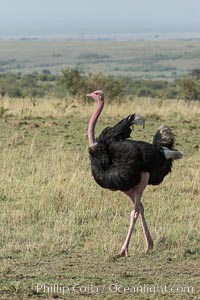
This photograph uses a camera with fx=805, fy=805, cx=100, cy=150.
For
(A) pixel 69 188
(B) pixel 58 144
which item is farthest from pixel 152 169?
(B) pixel 58 144

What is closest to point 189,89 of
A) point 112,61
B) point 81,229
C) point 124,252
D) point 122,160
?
point 81,229

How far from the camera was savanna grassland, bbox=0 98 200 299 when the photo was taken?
19.6ft

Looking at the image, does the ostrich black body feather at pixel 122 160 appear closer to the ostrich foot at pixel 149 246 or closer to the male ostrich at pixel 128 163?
the male ostrich at pixel 128 163

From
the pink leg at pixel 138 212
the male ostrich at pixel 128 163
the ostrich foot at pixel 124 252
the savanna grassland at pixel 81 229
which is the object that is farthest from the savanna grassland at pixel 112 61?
the ostrich foot at pixel 124 252

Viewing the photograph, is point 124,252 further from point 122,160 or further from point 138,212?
point 122,160

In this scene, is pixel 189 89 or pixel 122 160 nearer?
pixel 122 160

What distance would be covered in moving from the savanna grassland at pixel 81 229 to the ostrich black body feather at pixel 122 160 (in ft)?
1.95

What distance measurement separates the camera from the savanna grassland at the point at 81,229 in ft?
19.6

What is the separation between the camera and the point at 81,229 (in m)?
8.12

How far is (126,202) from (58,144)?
190 inches

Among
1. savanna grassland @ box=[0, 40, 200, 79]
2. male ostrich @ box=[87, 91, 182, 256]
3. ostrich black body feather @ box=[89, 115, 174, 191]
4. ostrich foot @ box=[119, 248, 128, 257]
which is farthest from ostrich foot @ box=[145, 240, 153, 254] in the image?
savanna grassland @ box=[0, 40, 200, 79]

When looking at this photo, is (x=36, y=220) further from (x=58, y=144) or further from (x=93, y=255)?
(x=58, y=144)

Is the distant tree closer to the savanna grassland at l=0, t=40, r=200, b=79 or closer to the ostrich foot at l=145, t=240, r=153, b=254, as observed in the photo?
the ostrich foot at l=145, t=240, r=153, b=254

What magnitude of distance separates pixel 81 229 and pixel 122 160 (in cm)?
110
